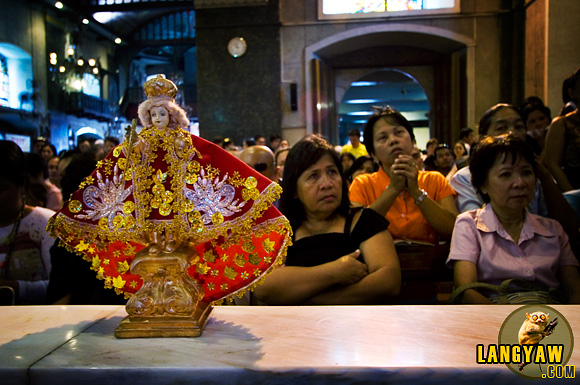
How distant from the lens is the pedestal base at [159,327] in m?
1.20

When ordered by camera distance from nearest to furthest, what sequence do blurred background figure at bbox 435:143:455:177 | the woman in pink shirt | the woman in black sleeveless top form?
the woman in black sleeveless top < the woman in pink shirt < blurred background figure at bbox 435:143:455:177

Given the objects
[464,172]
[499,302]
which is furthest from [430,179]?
[499,302]

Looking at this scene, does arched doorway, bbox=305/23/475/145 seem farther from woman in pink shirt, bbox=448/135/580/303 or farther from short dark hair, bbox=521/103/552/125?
woman in pink shirt, bbox=448/135/580/303

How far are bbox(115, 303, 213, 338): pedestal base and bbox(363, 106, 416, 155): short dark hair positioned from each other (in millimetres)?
1648

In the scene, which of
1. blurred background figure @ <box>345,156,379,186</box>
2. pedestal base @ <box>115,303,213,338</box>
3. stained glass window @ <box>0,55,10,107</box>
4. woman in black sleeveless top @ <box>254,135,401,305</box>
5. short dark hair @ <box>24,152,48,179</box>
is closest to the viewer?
pedestal base @ <box>115,303,213,338</box>

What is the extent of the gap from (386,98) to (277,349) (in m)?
16.7

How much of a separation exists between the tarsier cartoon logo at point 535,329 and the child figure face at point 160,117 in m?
0.93

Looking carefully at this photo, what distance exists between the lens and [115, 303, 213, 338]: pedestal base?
3.93 feet

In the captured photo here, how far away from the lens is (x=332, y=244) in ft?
6.09

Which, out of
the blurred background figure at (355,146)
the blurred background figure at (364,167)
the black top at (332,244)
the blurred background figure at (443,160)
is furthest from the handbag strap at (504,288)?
the blurred background figure at (355,146)

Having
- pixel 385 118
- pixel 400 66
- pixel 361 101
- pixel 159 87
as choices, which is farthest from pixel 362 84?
pixel 159 87

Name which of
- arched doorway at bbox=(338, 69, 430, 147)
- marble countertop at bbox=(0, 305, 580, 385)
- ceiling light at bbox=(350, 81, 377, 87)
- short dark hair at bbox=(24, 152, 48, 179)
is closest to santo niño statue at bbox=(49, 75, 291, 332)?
marble countertop at bbox=(0, 305, 580, 385)

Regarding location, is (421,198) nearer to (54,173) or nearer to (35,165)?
(35,165)

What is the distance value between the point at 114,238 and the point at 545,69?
24.7 feet
